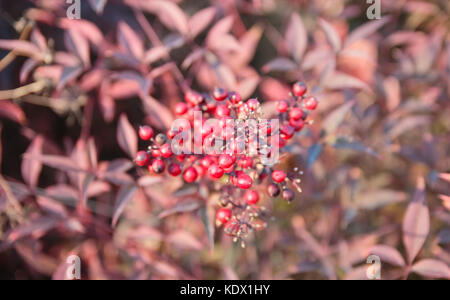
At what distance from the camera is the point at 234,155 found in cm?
96

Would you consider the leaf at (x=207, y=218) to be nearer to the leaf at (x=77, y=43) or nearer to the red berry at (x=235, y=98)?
the red berry at (x=235, y=98)

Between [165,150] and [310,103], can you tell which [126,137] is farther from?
[310,103]

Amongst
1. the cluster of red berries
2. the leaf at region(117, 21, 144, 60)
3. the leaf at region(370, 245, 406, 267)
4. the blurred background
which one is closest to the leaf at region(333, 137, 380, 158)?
the blurred background

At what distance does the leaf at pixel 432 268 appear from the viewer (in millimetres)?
1122

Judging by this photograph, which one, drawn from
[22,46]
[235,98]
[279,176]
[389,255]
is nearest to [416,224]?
[389,255]

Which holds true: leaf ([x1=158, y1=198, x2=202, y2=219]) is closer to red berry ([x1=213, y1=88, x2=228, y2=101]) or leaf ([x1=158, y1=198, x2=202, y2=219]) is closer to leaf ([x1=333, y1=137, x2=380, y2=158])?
red berry ([x1=213, y1=88, x2=228, y2=101])

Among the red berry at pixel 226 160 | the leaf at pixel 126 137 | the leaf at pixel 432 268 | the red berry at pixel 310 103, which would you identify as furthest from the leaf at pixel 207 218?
the leaf at pixel 432 268

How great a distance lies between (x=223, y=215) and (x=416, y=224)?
0.69 meters

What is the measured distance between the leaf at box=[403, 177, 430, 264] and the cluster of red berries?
0.46m

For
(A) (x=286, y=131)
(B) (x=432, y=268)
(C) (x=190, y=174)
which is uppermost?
(A) (x=286, y=131)

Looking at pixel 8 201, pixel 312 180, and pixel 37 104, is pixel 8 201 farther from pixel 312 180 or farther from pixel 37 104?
pixel 312 180

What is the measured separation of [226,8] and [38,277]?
160 centimetres

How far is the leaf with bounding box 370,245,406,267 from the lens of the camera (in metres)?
1.17
